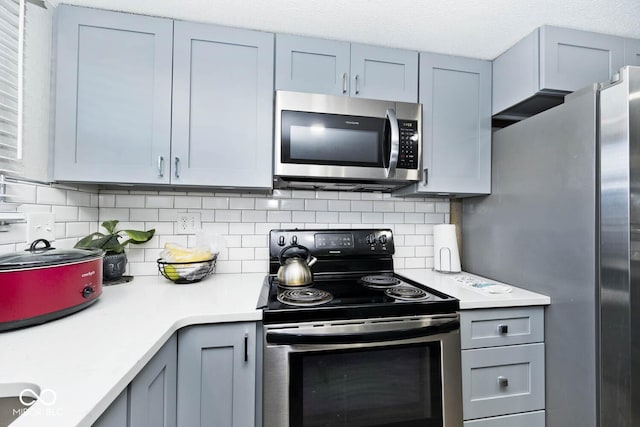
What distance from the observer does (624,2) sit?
4.15 ft

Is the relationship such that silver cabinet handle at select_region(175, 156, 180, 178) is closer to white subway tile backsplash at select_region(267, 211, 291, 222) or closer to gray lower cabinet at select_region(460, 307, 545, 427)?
white subway tile backsplash at select_region(267, 211, 291, 222)

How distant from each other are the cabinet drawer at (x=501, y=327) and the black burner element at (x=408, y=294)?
19 centimetres

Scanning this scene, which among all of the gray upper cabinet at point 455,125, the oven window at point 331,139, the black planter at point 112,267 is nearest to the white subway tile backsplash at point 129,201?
the black planter at point 112,267

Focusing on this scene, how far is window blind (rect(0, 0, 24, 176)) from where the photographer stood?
1020 millimetres

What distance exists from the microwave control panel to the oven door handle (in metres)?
0.81

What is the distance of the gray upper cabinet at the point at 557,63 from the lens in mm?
1423

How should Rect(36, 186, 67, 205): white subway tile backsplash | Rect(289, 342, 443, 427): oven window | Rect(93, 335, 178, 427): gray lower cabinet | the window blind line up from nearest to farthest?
Rect(93, 335, 178, 427): gray lower cabinet, the window blind, Rect(289, 342, 443, 427): oven window, Rect(36, 186, 67, 205): white subway tile backsplash

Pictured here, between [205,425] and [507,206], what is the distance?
1794 millimetres

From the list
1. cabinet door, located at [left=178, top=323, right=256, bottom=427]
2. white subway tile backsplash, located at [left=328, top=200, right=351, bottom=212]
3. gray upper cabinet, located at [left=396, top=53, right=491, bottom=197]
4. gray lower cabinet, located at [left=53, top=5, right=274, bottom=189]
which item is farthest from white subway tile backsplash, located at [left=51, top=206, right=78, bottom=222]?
gray upper cabinet, located at [left=396, top=53, right=491, bottom=197]

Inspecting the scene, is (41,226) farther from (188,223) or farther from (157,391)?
(157,391)

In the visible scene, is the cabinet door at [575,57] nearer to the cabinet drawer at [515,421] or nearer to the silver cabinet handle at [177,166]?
the cabinet drawer at [515,421]

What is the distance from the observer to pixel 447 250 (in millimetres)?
1831

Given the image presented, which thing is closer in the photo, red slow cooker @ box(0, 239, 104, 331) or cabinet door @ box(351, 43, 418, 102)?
red slow cooker @ box(0, 239, 104, 331)

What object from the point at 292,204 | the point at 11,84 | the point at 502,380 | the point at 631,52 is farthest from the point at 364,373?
the point at 631,52
